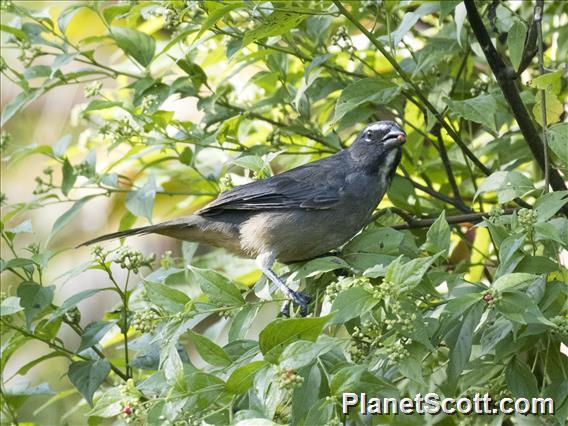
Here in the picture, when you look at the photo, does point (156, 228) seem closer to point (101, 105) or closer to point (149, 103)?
point (149, 103)

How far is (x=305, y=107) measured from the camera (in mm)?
4230

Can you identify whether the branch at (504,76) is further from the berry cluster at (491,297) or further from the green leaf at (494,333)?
the berry cluster at (491,297)

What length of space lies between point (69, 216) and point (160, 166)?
0.76m

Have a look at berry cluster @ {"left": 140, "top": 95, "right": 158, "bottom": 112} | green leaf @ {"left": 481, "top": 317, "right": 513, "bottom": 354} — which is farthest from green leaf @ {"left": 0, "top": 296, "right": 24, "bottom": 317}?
green leaf @ {"left": 481, "top": 317, "right": 513, "bottom": 354}

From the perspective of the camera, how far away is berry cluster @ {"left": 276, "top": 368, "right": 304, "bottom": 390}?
236 centimetres

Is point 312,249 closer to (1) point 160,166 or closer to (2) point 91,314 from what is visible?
(1) point 160,166

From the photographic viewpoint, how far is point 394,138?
13.9 ft

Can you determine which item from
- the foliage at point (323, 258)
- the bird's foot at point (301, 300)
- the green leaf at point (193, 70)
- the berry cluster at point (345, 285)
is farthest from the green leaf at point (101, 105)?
the berry cluster at point (345, 285)

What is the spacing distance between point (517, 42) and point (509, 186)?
56cm

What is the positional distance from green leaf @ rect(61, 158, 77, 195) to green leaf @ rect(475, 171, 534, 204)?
1880 mm

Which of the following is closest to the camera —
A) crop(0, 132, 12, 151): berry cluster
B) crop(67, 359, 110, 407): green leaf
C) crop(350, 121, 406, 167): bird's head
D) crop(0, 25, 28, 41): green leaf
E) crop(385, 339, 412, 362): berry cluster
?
crop(385, 339, 412, 362): berry cluster

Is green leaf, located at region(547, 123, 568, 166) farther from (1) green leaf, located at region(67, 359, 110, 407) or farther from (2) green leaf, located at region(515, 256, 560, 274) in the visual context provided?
(1) green leaf, located at region(67, 359, 110, 407)

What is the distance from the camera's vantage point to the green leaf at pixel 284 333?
244 cm

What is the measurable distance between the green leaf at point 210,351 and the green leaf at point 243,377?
0.59 feet
